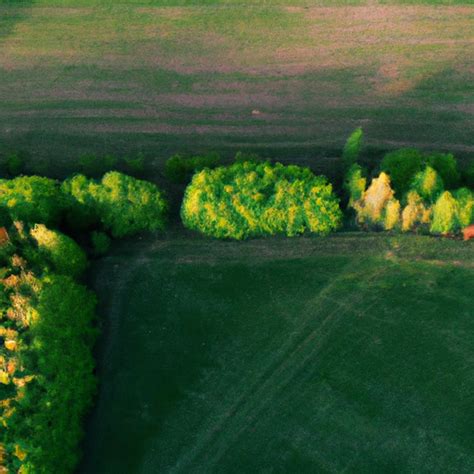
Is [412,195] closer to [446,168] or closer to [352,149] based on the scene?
[446,168]

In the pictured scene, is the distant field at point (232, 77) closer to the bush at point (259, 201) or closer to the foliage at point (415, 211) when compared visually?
the bush at point (259, 201)

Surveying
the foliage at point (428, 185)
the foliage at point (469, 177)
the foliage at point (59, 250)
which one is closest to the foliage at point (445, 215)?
the foliage at point (428, 185)

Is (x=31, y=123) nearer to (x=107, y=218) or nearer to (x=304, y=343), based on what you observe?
(x=107, y=218)

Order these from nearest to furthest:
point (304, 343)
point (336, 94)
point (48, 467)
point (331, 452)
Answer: point (48, 467), point (331, 452), point (304, 343), point (336, 94)

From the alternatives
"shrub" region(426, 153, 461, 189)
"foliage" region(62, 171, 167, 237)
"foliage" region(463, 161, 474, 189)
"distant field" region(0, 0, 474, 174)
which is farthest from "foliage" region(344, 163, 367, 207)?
"foliage" region(62, 171, 167, 237)

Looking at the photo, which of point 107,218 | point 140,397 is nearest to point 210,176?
point 107,218

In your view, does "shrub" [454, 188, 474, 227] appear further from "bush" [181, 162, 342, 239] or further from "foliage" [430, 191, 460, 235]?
"bush" [181, 162, 342, 239]

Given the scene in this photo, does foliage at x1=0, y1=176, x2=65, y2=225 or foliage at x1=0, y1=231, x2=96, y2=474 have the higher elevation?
foliage at x1=0, y1=176, x2=65, y2=225
